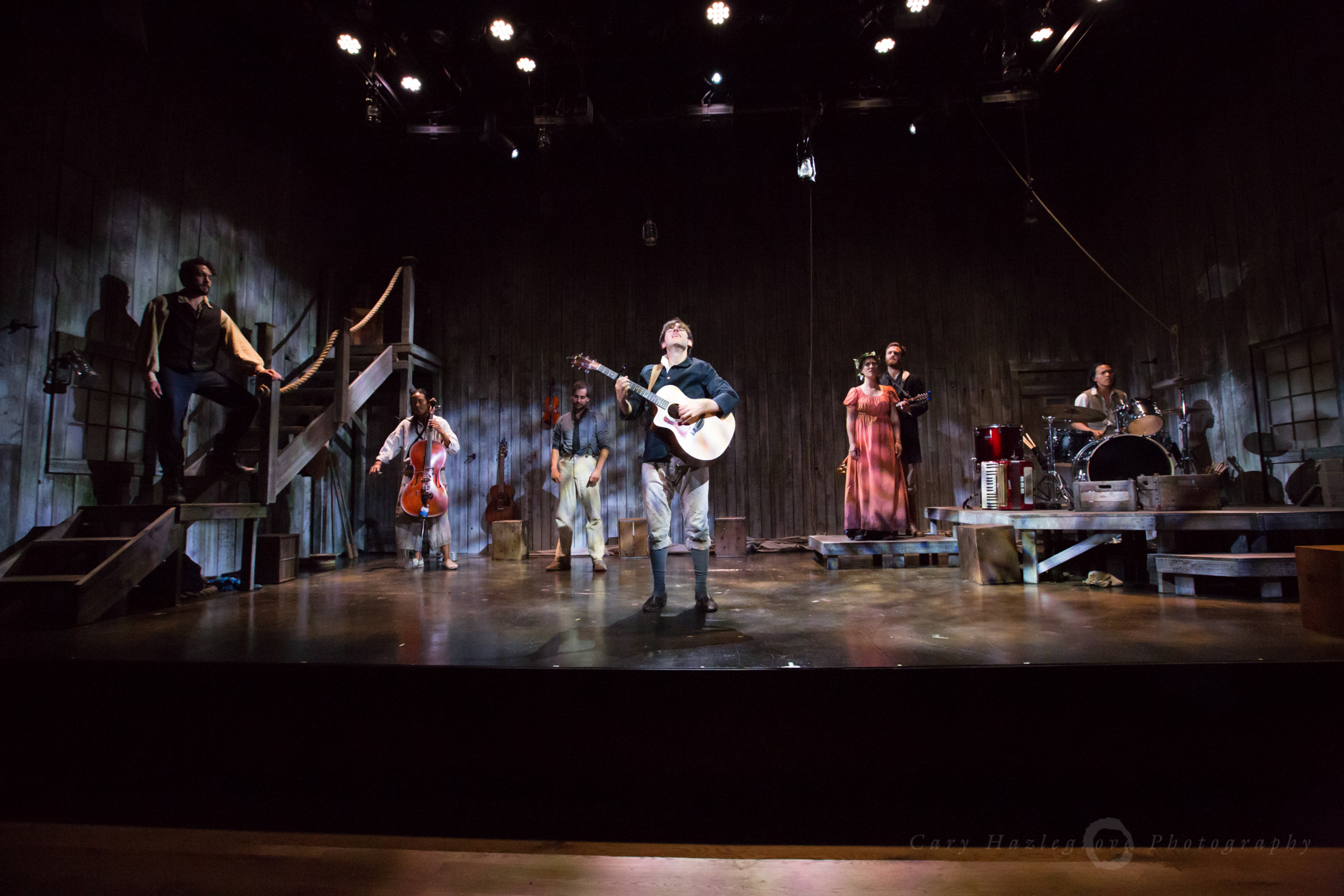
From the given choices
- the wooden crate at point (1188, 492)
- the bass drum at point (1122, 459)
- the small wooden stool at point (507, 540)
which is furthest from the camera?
the small wooden stool at point (507, 540)

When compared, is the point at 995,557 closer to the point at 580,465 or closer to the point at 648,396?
the point at 648,396

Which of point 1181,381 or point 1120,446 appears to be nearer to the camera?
point 1120,446

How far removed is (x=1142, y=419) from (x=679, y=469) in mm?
5066

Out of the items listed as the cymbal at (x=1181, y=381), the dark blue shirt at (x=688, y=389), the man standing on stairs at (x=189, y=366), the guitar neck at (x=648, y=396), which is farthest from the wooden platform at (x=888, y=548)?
the man standing on stairs at (x=189, y=366)

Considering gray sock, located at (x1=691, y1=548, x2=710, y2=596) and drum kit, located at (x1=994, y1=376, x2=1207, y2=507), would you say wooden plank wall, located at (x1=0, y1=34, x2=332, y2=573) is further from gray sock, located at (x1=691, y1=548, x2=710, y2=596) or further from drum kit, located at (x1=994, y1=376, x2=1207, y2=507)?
drum kit, located at (x1=994, y1=376, x2=1207, y2=507)

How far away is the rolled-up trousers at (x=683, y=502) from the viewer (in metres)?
Answer: 3.51

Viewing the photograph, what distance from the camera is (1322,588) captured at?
2.46 m

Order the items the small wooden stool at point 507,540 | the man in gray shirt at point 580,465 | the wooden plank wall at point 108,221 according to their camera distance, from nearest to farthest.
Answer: the wooden plank wall at point 108,221 < the man in gray shirt at point 580,465 < the small wooden stool at point 507,540

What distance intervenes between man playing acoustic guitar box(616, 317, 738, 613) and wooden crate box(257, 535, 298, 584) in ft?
11.2

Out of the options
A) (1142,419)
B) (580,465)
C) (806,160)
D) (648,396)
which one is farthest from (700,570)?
(806,160)

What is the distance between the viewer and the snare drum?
18.6ft

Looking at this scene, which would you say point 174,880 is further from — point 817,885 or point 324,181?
point 324,181

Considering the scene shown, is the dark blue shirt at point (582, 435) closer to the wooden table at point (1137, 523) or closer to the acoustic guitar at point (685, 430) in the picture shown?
the acoustic guitar at point (685, 430)

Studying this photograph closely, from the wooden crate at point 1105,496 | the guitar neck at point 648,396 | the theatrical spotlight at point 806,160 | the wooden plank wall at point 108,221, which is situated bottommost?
the wooden crate at point 1105,496
